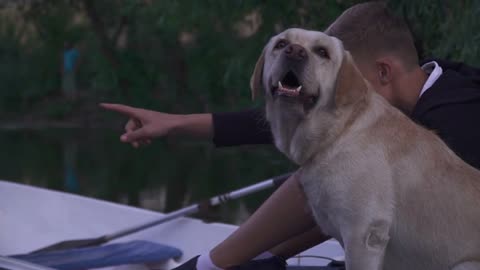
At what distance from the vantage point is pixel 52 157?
58.1 feet

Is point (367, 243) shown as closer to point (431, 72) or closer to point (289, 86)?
point (289, 86)

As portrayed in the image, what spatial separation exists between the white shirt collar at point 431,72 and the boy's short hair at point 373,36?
0.08 meters

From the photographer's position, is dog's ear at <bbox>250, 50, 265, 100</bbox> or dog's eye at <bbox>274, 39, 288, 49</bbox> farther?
dog's ear at <bbox>250, 50, 265, 100</bbox>

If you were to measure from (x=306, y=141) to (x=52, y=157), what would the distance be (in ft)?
49.0

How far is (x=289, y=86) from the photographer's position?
3148 mm

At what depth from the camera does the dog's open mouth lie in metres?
3.12

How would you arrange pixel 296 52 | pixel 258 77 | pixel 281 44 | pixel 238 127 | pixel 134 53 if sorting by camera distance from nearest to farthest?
pixel 296 52 < pixel 281 44 < pixel 258 77 < pixel 238 127 < pixel 134 53

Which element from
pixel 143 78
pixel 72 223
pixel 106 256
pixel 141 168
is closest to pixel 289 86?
pixel 106 256

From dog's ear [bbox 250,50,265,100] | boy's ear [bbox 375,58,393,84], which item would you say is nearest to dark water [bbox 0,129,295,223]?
boy's ear [bbox 375,58,393,84]

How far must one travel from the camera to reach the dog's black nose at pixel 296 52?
122 inches

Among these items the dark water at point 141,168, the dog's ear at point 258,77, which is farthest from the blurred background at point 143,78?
the dog's ear at point 258,77

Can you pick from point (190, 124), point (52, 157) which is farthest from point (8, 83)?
point (190, 124)

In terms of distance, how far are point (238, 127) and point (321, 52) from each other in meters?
1.10

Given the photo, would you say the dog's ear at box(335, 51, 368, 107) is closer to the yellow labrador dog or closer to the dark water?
the yellow labrador dog
